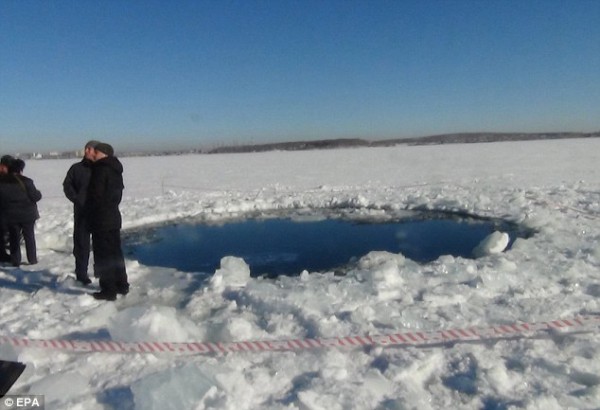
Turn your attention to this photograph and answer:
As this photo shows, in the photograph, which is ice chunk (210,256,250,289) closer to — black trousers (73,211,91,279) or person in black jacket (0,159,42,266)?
black trousers (73,211,91,279)

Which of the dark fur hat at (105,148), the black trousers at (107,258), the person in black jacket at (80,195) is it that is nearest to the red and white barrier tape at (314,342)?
the black trousers at (107,258)

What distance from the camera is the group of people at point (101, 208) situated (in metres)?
4.58

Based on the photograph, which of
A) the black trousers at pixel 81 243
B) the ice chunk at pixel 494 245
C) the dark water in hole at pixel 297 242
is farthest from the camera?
the dark water in hole at pixel 297 242

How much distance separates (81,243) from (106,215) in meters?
0.79

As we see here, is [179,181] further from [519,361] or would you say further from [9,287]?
[519,361]

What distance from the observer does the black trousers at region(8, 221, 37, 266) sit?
6.04m

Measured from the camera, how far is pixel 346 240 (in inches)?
A: 325

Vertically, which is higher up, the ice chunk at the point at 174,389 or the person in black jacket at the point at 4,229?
the person in black jacket at the point at 4,229

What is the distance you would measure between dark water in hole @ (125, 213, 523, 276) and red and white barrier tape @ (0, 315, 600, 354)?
262cm

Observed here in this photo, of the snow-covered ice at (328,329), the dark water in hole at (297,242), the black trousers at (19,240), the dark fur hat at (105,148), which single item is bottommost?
the dark water in hole at (297,242)

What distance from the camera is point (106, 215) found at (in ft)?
15.3

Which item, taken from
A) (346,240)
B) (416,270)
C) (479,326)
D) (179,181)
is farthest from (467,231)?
(179,181)

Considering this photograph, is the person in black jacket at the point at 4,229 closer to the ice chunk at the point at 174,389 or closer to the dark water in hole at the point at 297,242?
the dark water in hole at the point at 297,242

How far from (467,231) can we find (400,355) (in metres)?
5.56
